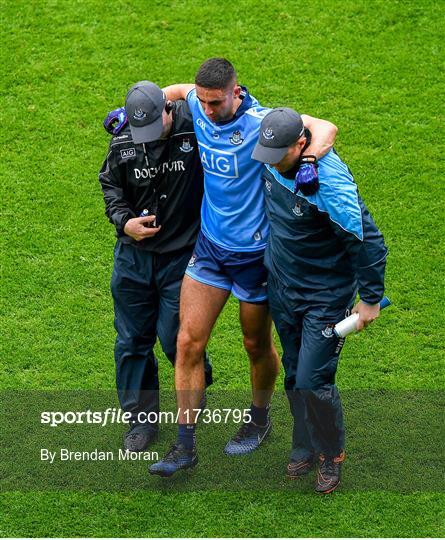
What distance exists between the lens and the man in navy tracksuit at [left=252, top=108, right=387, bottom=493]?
21.6ft

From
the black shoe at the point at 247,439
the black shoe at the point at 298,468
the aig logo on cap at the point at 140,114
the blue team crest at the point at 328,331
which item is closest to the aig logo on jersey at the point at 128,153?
the aig logo on cap at the point at 140,114

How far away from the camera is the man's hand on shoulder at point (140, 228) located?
23.2 ft

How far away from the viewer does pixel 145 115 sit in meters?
6.92

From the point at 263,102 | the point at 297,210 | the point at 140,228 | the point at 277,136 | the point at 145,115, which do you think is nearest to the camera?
the point at 277,136

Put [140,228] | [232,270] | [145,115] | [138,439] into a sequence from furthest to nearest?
[138,439], [232,270], [140,228], [145,115]

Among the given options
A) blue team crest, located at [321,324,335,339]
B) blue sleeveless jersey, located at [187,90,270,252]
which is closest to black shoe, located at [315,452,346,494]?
blue team crest, located at [321,324,335,339]

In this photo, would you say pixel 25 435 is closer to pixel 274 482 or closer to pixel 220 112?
pixel 274 482

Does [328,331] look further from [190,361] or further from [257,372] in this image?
[190,361]

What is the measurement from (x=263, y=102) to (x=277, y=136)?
3696mm

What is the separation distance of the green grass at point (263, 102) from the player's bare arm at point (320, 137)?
1.93 meters

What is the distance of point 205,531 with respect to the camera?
700cm

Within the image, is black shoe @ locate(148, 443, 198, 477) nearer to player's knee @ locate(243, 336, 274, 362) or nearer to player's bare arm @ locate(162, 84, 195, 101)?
player's knee @ locate(243, 336, 274, 362)

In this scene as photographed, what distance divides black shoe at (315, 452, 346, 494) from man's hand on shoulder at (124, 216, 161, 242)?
1.62m

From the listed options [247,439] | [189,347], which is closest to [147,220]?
[189,347]
